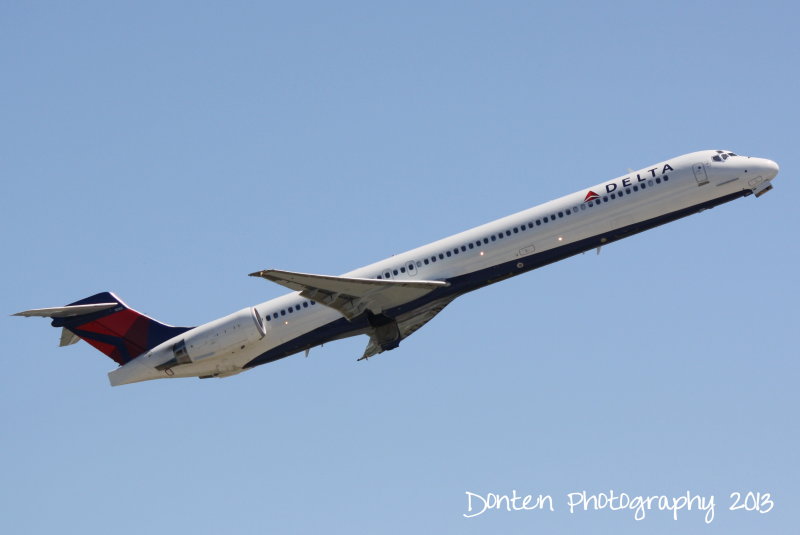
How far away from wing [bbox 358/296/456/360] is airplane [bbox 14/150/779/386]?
64 mm

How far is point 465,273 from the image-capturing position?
39.1 m

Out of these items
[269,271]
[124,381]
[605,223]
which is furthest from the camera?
[124,381]

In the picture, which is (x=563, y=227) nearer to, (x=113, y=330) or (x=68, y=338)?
(x=113, y=330)

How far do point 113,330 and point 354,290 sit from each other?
1063 cm

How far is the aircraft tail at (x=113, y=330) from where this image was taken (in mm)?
42562

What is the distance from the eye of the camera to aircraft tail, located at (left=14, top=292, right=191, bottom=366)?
140 ft

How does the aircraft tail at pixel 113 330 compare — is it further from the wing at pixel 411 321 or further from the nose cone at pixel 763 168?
the nose cone at pixel 763 168

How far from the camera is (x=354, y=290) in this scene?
38938 millimetres

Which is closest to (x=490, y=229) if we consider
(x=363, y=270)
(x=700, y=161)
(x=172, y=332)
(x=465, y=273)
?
(x=465, y=273)

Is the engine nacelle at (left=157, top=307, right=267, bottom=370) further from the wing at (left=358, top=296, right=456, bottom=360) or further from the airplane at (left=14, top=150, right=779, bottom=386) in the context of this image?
the wing at (left=358, top=296, right=456, bottom=360)

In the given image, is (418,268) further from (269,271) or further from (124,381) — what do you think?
(124,381)

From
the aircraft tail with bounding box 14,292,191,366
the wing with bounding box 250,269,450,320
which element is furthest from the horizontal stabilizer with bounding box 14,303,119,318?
the wing with bounding box 250,269,450,320

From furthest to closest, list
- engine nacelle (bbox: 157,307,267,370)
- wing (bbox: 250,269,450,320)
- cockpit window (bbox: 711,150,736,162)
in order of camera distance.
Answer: engine nacelle (bbox: 157,307,267,370)
cockpit window (bbox: 711,150,736,162)
wing (bbox: 250,269,450,320)

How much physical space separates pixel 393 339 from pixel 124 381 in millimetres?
10812
